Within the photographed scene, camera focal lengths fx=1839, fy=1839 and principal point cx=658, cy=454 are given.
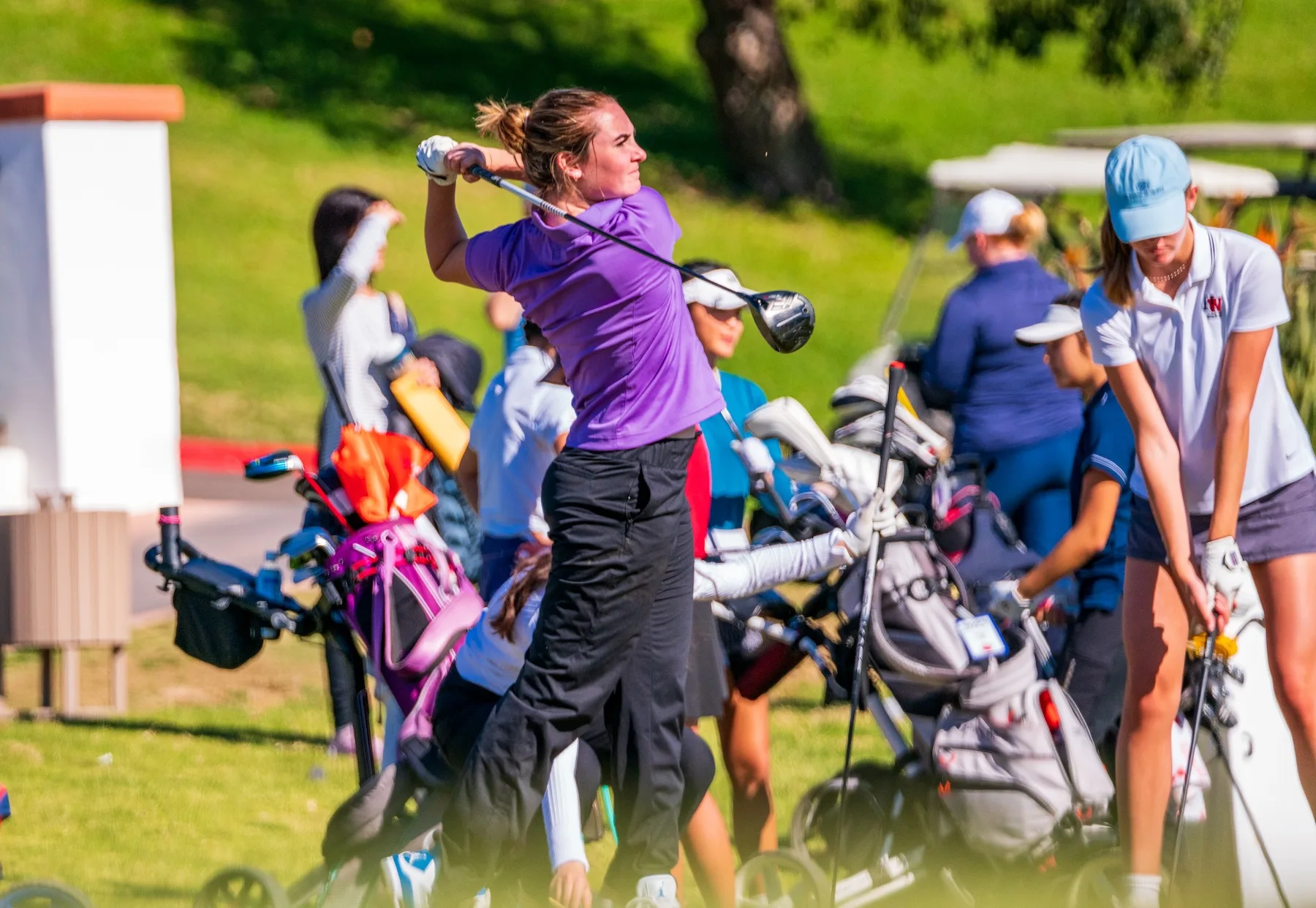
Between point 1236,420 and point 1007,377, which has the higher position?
point 1236,420

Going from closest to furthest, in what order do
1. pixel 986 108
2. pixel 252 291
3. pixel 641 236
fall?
1. pixel 641 236
2. pixel 252 291
3. pixel 986 108

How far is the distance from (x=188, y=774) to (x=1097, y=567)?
3343 mm

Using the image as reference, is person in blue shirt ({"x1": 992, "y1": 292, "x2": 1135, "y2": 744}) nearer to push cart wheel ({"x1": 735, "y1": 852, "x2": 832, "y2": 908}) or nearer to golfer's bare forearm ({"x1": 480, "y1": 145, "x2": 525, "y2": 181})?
push cart wheel ({"x1": 735, "y1": 852, "x2": 832, "y2": 908})

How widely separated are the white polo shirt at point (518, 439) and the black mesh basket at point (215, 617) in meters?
0.69

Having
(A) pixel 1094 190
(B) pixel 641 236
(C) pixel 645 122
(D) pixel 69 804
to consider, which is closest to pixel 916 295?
(A) pixel 1094 190

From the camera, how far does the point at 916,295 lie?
506 inches

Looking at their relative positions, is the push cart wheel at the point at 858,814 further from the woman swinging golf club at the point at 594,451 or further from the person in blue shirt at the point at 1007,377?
the person in blue shirt at the point at 1007,377

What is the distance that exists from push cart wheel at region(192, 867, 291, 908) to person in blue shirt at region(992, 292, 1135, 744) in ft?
6.88

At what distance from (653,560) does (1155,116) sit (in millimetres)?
28263

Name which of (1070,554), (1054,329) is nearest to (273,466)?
(1070,554)

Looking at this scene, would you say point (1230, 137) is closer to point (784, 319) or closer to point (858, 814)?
point (858, 814)

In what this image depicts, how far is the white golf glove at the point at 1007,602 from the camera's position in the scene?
5082mm

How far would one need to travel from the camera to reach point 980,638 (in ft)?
16.1

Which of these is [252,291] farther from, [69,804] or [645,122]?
[69,804]
